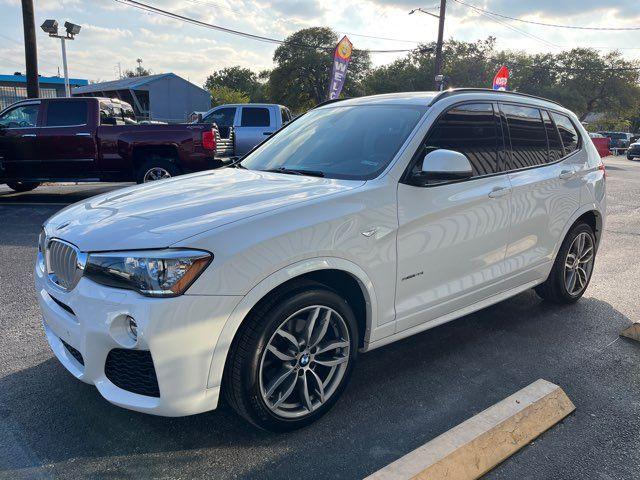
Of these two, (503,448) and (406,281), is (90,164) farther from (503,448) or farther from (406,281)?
(503,448)

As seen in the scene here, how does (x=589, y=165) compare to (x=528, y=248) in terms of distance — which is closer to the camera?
(x=528, y=248)

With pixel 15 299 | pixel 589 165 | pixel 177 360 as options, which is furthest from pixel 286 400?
pixel 589 165

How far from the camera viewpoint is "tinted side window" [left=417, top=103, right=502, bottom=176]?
3411 millimetres

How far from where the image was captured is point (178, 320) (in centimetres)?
223

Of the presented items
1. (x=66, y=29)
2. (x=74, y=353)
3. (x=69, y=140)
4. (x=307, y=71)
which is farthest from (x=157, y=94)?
(x=74, y=353)

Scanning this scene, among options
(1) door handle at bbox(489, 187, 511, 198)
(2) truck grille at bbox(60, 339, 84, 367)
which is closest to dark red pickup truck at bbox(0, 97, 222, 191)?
(1) door handle at bbox(489, 187, 511, 198)

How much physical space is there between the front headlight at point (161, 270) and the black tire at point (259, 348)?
1.23 ft

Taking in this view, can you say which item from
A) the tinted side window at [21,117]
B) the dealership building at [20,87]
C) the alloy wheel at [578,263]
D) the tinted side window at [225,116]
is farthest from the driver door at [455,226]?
the dealership building at [20,87]

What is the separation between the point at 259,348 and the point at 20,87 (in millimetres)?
52427

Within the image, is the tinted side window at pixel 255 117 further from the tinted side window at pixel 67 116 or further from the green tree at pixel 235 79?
the green tree at pixel 235 79

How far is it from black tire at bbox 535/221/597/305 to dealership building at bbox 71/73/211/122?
146ft

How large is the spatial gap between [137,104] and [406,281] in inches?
1886

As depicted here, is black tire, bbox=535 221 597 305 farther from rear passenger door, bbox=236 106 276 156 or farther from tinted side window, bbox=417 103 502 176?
rear passenger door, bbox=236 106 276 156

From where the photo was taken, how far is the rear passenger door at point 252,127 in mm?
14284
